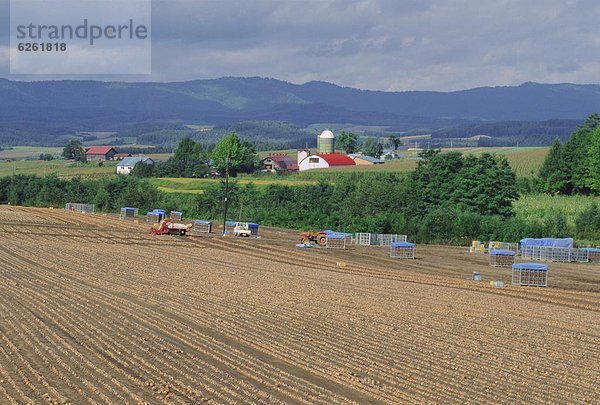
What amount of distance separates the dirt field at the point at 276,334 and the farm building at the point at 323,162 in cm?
12584

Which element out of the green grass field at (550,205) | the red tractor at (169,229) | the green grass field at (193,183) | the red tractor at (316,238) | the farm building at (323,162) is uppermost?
the farm building at (323,162)

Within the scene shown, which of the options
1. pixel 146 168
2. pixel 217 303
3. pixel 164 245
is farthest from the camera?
pixel 146 168

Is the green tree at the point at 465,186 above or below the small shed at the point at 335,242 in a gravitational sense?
above

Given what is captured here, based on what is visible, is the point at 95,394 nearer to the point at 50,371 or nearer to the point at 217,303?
the point at 50,371

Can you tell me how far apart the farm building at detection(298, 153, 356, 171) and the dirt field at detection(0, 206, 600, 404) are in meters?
126

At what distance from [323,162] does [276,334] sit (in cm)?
15258

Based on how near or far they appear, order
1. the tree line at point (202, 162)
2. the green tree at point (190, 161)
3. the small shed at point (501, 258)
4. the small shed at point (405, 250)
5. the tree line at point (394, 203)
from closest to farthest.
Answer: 1. the small shed at point (501, 258)
2. the small shed at point (405, 250)
3. the tree line at point (394, 203)
4. the green tree at point (190, 161)
5. the tree line at point (202, 162)

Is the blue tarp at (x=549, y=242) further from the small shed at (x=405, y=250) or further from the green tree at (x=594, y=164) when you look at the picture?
the green tree at (x=594, y=164)

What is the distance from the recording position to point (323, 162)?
181625mm

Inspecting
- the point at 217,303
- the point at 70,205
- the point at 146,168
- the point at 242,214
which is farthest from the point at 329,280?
the point at 146,168

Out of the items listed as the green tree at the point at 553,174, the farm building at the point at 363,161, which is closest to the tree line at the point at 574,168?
the green tree at the point at 553,174

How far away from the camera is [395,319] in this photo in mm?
34094

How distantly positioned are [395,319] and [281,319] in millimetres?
4297

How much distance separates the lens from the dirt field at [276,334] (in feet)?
74.7
